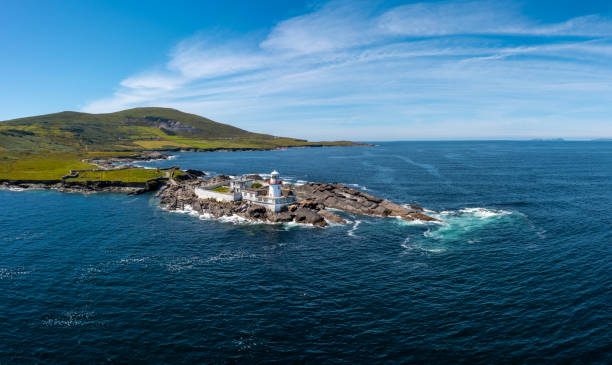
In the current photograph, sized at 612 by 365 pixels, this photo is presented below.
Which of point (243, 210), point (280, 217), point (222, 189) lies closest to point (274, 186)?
point (280, 217)

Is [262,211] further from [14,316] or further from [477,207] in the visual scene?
[477,207]

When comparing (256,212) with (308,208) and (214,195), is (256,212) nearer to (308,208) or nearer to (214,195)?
(308,208)

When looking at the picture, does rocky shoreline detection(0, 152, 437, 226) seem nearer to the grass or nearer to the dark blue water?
the dark blue water

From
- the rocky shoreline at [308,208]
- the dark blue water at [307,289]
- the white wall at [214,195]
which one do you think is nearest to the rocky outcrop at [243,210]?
the rocky shoreline at [308,208]

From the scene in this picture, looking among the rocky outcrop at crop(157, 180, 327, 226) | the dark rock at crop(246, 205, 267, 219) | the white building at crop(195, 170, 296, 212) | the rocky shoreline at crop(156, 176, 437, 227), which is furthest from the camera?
the white building at crop(195, 170, 296, 212)

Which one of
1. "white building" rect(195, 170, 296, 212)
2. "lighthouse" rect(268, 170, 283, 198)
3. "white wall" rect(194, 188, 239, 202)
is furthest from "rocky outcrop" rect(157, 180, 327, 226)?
"lighthouse" rect(268, 170, 283, 198)

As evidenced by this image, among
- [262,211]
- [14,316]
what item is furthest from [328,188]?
[14,316]
